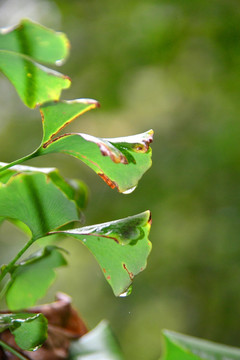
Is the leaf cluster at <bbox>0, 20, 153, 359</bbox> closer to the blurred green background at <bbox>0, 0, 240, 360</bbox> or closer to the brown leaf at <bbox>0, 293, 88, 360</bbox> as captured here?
the brown leaf at <bbox>0, 293, 88, 360</bbox>

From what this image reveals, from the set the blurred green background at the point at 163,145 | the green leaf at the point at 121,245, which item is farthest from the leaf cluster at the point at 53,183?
the blurred green background at the point at 163,145

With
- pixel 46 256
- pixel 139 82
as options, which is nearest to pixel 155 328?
pixel 139 82

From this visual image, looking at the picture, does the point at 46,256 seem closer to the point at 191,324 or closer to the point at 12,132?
the point at 191,324

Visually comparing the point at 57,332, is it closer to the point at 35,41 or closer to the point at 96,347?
the point at 96,347

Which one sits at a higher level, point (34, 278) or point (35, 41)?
point (35, 41)

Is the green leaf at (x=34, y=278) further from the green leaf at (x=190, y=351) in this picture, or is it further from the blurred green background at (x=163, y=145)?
the blurred green background at (x=163, y=145)

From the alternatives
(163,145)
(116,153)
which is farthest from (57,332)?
(163,145)
